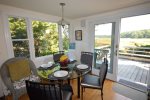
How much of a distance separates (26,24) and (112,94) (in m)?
3.02

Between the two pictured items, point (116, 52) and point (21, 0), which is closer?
point (21, 0)

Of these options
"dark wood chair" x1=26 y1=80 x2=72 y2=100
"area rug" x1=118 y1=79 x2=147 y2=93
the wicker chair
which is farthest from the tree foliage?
the wicker chair

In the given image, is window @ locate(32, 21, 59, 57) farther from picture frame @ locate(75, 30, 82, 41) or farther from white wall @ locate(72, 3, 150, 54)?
white wall @ locate(72, 3, 150, 54)

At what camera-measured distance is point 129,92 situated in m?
2.53

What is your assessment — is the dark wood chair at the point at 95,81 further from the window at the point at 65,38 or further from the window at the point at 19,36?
the window at the point at 65,38

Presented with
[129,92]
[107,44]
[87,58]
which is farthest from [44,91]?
[107,44]

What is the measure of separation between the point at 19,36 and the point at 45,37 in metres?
0.84

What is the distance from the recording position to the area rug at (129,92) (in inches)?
91.2

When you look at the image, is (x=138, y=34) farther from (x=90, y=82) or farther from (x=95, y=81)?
(x=90, y=82)

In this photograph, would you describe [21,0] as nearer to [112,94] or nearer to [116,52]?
[116,52]

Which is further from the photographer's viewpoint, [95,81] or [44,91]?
[95,81]

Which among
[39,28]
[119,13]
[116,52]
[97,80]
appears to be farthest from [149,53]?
[39,28]

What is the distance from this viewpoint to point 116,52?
9.67ft

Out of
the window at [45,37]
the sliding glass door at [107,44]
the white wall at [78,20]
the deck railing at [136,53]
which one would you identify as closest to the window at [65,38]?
the white wall at [78,20]
